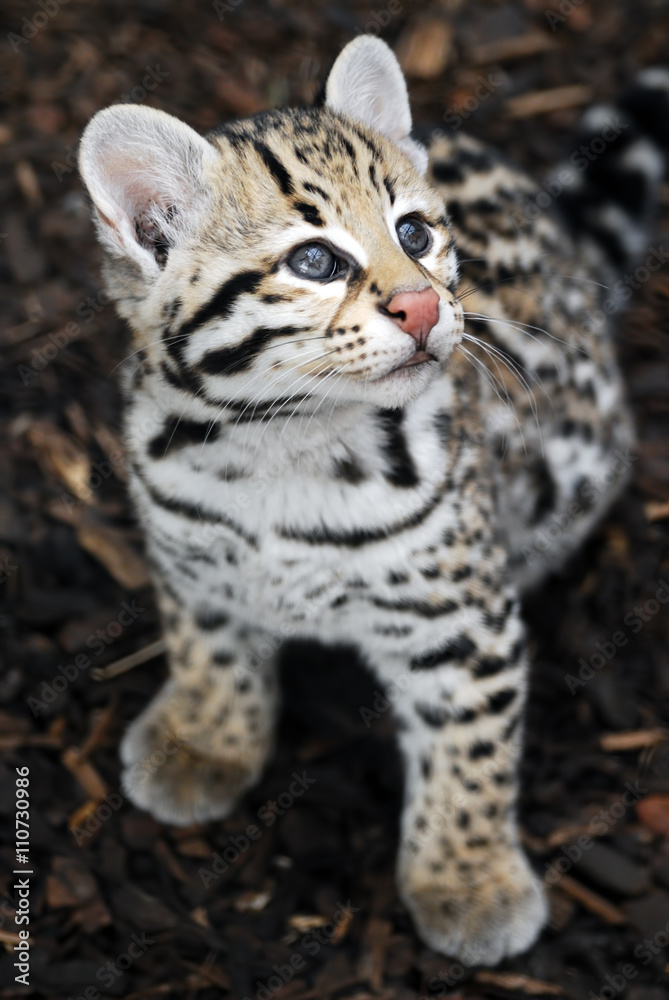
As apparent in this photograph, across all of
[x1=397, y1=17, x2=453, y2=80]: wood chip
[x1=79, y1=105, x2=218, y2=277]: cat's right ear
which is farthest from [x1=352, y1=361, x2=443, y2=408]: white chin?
[x1=397, y1=17, x2=453, y2=80]: wood chip

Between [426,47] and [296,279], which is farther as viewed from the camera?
[426,47]

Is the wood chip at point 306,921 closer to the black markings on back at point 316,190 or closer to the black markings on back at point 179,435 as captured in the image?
the black markings on back at point 179,435

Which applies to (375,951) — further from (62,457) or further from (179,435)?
(62,457)

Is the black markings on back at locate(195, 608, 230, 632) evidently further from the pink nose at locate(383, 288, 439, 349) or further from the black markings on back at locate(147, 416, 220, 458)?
the pink nose at locate(383, 288, 439, 349)

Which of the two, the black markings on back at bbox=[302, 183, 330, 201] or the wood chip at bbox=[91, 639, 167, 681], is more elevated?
the black markings on back at bbox=[302, 183, 330, 201]

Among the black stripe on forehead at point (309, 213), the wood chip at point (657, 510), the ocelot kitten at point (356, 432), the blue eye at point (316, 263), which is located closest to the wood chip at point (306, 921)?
the ocelot kitten at point (356, 432)

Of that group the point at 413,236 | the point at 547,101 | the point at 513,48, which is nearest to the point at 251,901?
the point at 413,236
